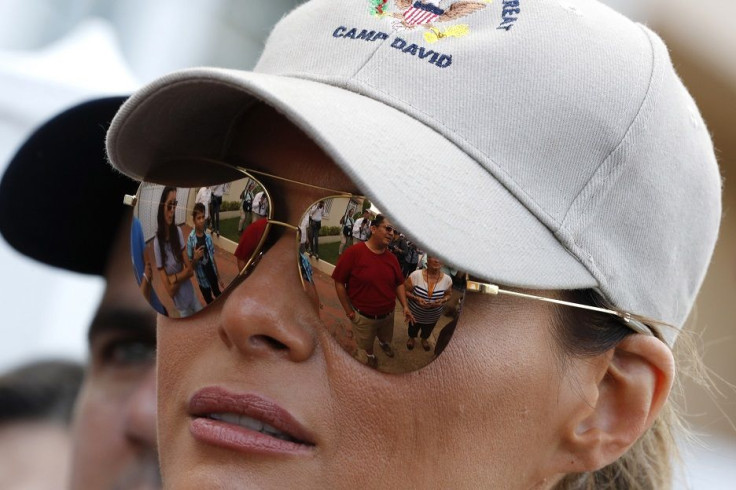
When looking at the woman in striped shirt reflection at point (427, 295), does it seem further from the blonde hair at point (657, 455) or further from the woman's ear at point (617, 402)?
the blonde hair at point (657, 455)

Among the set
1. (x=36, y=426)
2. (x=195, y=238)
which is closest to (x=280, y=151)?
(x=195, y=238)

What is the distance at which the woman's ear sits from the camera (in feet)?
5.73

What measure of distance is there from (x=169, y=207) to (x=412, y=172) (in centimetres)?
52

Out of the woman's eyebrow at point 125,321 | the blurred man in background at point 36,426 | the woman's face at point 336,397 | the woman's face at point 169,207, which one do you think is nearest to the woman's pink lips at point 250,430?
the woman's face at point 336,397

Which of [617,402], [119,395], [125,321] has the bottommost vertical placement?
[119,395]

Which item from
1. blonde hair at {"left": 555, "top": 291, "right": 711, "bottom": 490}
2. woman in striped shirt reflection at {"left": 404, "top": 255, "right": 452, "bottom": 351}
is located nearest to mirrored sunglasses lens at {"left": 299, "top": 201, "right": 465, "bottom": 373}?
woman in striped shirt reflection at {"left": 404, "top": 255, "right": 452, "bottom": 351}

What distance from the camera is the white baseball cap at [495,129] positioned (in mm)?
1492

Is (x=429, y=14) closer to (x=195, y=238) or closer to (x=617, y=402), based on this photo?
(x=195, y=238)

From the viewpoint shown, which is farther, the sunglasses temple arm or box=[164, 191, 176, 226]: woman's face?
box=[164, 191, 176, 226]: woman's face

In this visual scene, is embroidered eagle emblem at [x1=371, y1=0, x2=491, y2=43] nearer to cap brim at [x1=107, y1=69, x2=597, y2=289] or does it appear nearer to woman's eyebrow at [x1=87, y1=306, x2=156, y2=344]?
cap brim at [x1=107, y1=69, x2=597, y2=289]

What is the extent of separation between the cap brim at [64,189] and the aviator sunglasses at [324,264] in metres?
0.87

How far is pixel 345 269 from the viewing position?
1539 millimetres

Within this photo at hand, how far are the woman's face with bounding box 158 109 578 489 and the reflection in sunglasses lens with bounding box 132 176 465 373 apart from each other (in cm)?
3

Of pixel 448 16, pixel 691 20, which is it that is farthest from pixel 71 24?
pixel 448 16
